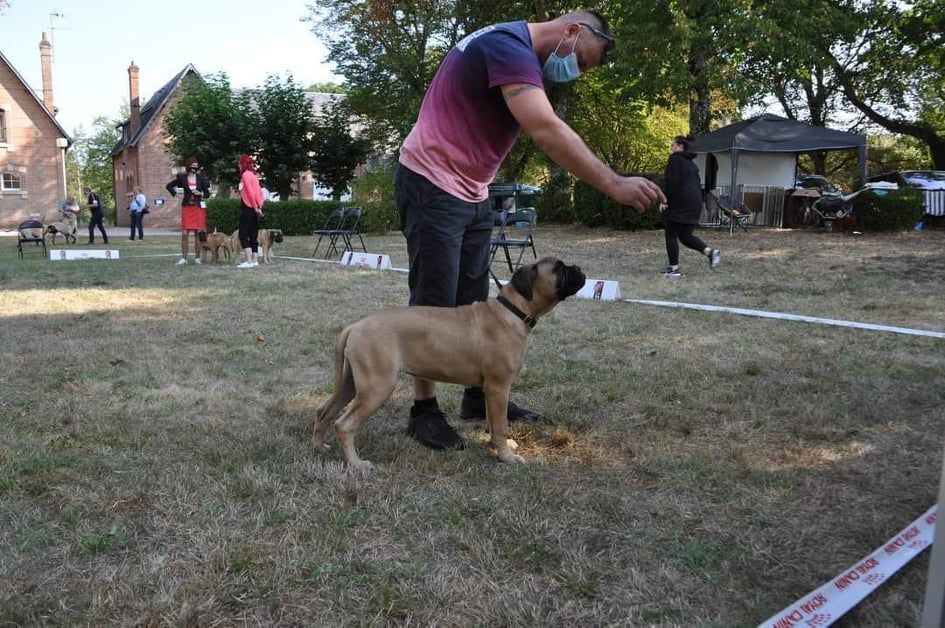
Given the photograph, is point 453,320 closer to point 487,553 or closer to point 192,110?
point 487,553

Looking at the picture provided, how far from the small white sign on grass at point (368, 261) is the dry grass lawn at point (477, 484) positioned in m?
5.35

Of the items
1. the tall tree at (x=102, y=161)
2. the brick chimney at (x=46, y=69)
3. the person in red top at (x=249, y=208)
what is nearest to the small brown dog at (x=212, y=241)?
the person in red top at (x=249, y=208)

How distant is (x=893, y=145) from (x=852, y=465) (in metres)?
46.6

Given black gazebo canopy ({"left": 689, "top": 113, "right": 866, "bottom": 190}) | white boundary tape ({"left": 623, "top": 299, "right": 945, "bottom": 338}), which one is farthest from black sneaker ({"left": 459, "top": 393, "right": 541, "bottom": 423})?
black gazebo canopy ({"left": 689, "top": 113, "right": 866, "bottom": 190})

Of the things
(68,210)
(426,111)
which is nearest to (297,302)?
(426,111)

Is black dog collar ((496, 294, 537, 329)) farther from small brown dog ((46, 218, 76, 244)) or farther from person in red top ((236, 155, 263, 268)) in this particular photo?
small brown dog ((46, 218, 76, 244))

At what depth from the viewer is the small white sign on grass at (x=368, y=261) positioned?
38.6ft

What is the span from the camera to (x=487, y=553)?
240 centimetres

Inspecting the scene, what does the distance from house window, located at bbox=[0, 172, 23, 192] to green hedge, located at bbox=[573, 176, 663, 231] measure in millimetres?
34818

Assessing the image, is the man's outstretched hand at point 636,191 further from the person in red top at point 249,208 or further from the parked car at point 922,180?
the parked car at point 922,180

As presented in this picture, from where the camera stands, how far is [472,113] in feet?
10.5

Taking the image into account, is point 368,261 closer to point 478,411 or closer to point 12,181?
point 478,411

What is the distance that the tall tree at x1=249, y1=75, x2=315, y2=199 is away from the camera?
1086 inches

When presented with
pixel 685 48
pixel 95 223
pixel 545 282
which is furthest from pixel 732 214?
pixel 95 223
